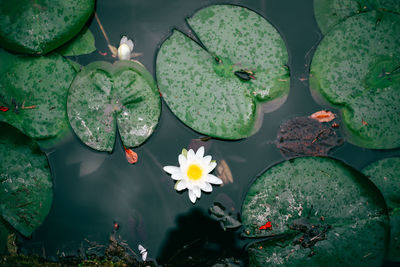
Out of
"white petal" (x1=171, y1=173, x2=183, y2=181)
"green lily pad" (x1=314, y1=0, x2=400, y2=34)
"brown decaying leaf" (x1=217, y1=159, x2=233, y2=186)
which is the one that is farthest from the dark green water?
"green lily pad" (x1=314, y1=0, x2=400, y2=34)

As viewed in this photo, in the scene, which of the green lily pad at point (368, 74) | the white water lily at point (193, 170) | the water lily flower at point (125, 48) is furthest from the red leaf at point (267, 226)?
the water lily flower at point (125, 48)

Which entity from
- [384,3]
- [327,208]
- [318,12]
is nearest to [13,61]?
[318,12]

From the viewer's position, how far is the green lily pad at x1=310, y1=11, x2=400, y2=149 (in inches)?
89.0

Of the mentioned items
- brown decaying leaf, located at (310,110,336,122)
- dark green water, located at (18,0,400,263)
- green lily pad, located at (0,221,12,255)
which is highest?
brown decaying leaf, located at (310,110,336,122)

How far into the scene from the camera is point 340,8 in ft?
7.85

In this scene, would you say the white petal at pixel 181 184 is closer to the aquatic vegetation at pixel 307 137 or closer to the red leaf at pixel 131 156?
the red leaf at pixel 131 156

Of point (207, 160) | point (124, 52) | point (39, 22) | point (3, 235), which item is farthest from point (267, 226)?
point (39, 22)

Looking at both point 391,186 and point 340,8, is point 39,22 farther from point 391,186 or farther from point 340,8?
point 391,186

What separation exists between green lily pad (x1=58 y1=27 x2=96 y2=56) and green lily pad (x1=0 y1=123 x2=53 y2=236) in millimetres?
865

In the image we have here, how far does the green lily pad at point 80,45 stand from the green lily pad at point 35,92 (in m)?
0.14

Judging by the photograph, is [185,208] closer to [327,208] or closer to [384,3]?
[327,208]

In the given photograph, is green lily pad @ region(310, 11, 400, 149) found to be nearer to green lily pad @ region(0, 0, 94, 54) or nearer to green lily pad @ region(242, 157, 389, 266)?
green lily pad @ region(242, 157, 389, 266)

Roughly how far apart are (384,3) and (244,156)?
195cm

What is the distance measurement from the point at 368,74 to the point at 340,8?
2.29 feet
